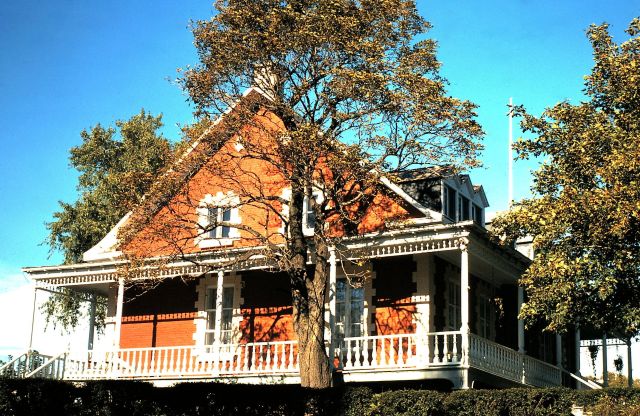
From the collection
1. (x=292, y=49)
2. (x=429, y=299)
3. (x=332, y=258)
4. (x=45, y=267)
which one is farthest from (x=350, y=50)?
(x=45, y=267)

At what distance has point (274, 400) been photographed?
2003cm

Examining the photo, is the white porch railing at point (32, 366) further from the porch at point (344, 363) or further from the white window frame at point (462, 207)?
Result: the white window frame at point (462, 207)

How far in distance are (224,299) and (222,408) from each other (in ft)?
27.0

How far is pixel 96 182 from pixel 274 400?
2602cm

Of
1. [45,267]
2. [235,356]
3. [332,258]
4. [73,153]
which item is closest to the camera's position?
[332,258]

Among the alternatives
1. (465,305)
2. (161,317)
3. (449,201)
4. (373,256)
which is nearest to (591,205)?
(465,305)

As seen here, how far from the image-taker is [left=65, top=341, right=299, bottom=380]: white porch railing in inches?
963

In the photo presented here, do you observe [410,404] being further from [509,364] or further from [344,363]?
[509,364]

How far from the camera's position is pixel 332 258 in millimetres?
23641

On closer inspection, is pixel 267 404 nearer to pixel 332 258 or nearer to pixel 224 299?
pixel 332 258

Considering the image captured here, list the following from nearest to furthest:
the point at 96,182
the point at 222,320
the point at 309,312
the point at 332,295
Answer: the point at 309,312, the point at 332,295, the point at 222,320, the point at 96,182

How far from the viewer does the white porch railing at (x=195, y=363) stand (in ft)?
80.2

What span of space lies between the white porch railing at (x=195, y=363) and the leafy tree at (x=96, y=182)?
1308cm

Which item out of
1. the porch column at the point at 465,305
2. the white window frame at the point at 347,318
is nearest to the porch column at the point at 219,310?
the white window frame at the point at 347,318
